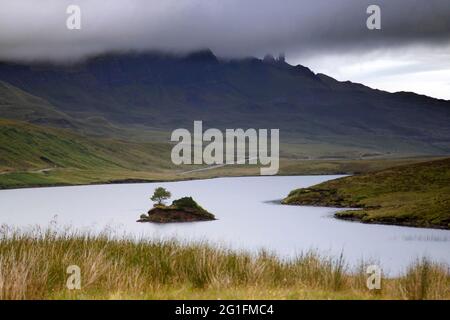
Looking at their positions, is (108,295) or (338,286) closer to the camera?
(108,295)

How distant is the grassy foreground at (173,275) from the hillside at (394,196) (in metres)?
84.3

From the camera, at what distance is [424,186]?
13162cm

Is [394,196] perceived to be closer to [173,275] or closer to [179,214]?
[179,214]

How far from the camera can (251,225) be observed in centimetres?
11344

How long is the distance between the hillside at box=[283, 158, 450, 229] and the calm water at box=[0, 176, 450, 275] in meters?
5.45

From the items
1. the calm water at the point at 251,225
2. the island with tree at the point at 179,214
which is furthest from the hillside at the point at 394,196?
the island with tree at the point at 179,214

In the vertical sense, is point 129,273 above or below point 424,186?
below

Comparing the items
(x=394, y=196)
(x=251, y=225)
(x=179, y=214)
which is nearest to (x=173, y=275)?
(x=251, y=225)

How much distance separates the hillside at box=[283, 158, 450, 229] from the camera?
4230 inches

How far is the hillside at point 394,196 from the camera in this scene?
10744 cm
